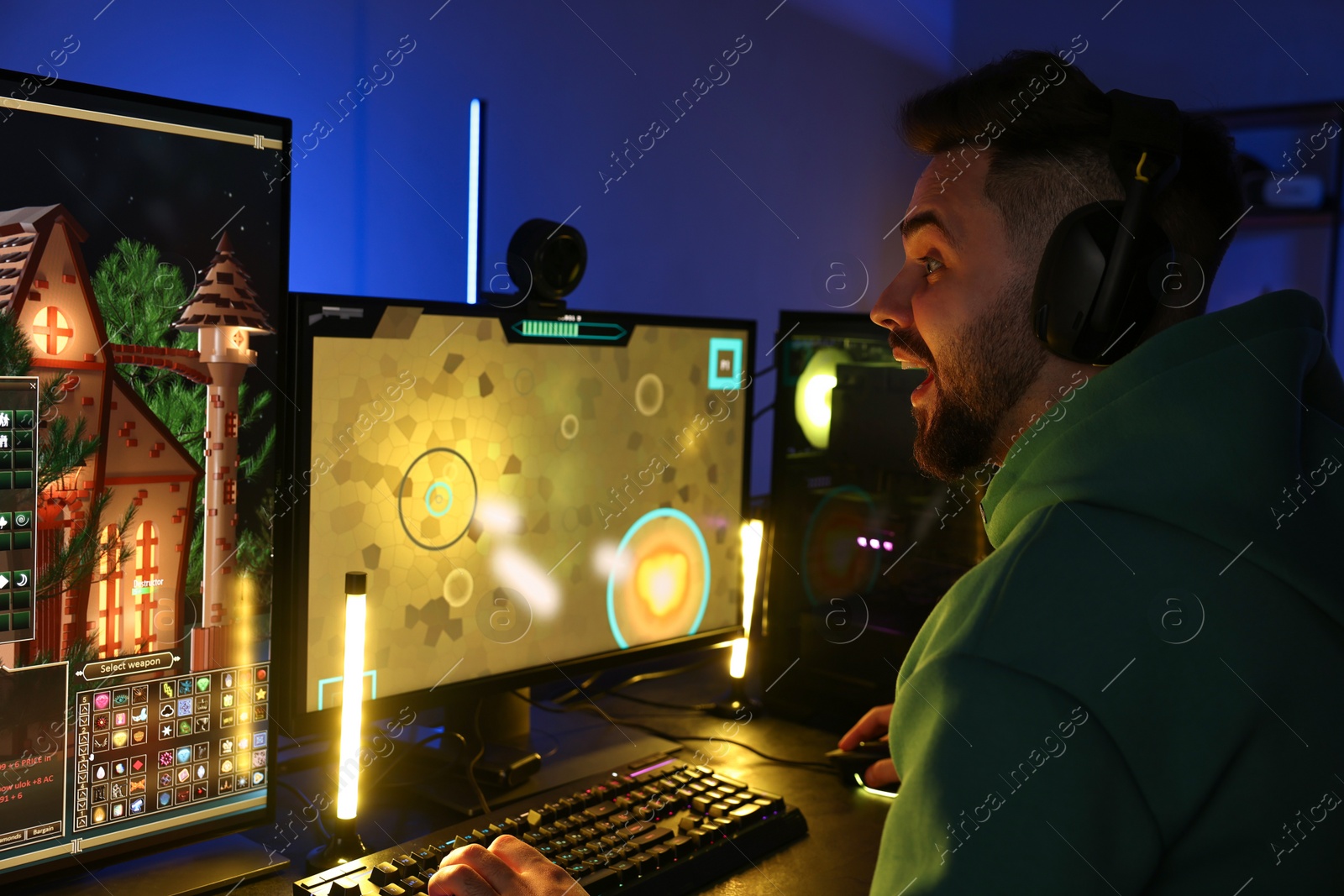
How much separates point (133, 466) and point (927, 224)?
2.21 ft

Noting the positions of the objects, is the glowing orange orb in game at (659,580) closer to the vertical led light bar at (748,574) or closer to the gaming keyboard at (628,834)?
the vertical led light bar at (748,574)

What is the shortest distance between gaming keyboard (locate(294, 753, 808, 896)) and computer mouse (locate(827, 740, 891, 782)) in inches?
5.5

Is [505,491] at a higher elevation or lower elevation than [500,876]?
higher

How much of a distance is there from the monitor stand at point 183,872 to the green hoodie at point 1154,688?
58 centimetres

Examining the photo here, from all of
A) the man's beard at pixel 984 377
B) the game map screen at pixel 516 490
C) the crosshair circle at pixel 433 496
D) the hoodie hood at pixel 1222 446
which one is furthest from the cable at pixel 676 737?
the hoodie hood at pixel 1222 446

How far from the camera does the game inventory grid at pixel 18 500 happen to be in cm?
74

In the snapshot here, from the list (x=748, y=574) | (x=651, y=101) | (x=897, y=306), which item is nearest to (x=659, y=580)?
(x=748, y=574)

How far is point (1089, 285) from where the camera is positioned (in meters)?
0.70

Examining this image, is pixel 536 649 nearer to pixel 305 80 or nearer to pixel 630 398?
pixel 630 398

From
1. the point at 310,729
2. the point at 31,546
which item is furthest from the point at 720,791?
the point at 31,546

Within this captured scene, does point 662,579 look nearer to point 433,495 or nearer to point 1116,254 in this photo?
point 433,495

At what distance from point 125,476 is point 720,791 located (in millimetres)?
611

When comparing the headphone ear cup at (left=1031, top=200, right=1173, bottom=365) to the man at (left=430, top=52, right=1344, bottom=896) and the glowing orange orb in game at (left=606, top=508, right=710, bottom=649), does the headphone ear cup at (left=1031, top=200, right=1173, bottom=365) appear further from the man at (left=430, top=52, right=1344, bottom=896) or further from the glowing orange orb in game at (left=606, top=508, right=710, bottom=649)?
the glowing orange orb in game at (left=606, top=508, right=710, bottom=649)

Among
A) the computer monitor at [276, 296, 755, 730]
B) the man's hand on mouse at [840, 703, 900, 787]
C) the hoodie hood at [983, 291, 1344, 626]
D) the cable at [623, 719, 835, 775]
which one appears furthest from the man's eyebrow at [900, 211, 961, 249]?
the cable at [623, 719, 835, 775]
